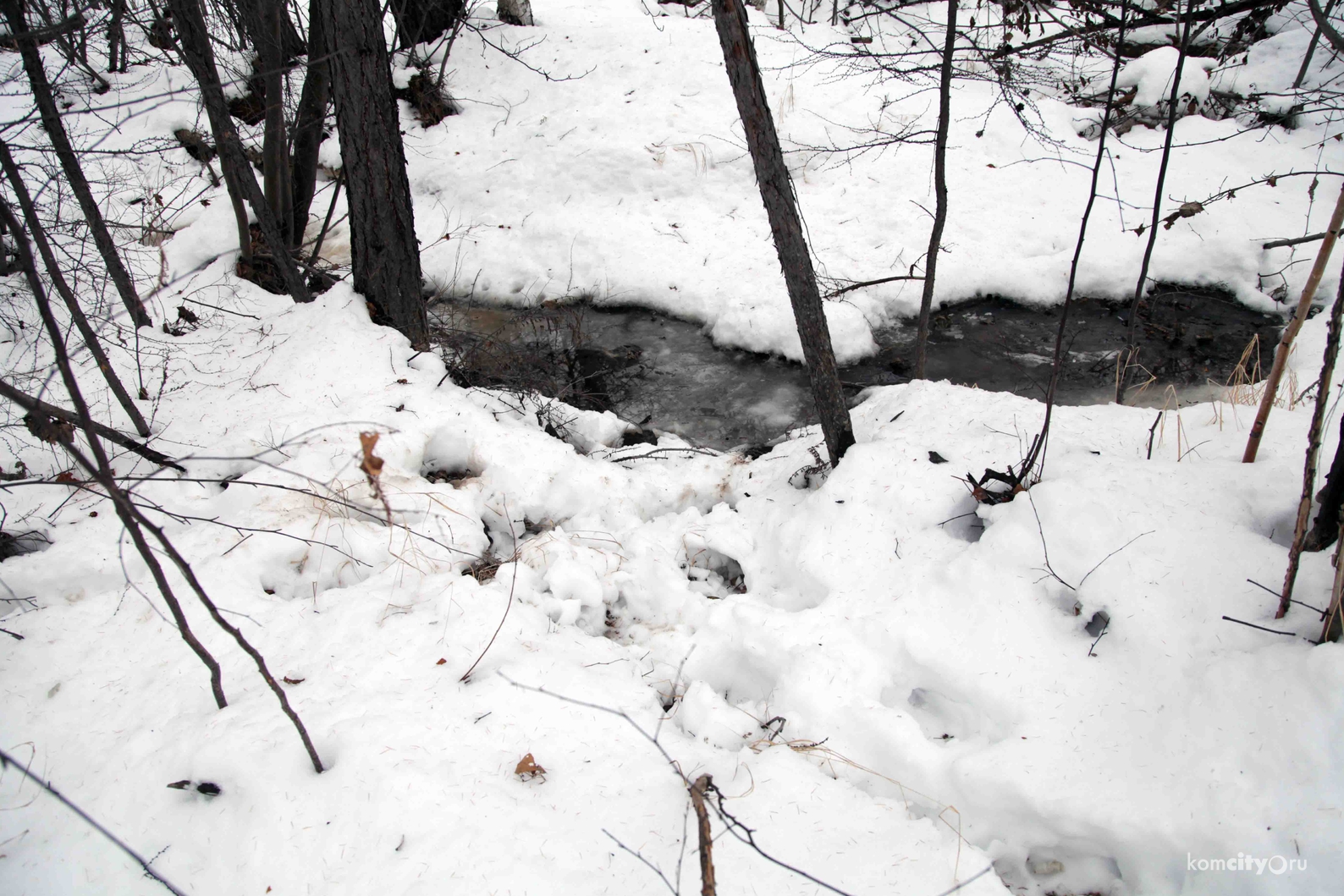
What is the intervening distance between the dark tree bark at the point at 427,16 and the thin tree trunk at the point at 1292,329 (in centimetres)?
909

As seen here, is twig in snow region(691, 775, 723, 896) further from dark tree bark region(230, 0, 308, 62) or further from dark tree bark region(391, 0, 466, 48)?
dark tree bark region(391, 0, 466, 48)

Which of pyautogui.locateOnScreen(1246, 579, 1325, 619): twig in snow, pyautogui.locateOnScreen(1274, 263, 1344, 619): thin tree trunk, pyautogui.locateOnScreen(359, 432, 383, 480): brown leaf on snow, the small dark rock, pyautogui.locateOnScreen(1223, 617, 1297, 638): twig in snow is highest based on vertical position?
pyautogui.locateOnScreen(359, 432, 383, 480): brown leaf on snow

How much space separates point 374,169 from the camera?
4363mm

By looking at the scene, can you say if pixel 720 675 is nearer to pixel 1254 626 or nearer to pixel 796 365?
pixel 1254 626

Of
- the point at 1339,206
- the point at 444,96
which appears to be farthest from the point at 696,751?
the point at 444,96

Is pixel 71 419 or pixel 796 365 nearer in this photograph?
pixel 71 419

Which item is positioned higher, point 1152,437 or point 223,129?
point 223,129

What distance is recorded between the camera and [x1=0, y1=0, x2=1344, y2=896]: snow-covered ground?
1.93 meters

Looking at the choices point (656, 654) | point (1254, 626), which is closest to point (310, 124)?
point (656, 654)

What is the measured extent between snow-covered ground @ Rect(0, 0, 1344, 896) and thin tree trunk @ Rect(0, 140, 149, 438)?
0.23m

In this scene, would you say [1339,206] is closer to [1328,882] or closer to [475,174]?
[1328,882]

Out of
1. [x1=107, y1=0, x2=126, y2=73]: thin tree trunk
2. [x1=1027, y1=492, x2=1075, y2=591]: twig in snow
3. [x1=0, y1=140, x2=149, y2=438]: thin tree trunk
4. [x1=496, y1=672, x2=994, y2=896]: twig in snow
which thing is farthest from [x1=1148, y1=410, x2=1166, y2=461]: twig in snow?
[x1=107, y1=0, x2=126, y2=73]: thin tree trunk

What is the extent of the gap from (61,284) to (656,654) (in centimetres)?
330

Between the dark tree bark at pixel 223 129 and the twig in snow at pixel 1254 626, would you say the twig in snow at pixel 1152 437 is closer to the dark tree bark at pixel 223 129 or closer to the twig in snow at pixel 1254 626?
the twig in snow at pixel 1254 626
